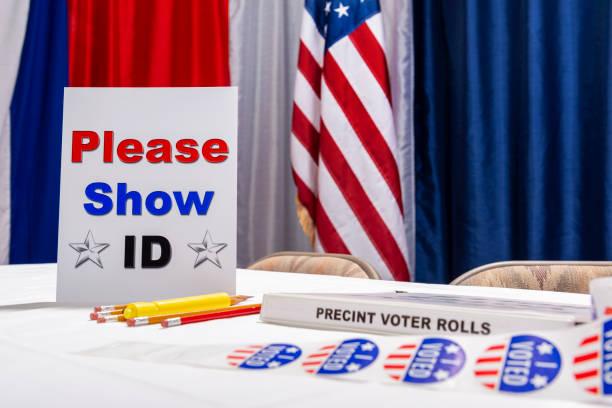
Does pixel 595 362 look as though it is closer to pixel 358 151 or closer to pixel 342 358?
pixel 342 358

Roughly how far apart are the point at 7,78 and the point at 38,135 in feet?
0.96

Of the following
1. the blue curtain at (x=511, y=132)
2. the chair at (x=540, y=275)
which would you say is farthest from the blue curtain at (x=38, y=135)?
the chair at (x=540, y=275)

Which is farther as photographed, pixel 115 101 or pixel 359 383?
pixel 115 101

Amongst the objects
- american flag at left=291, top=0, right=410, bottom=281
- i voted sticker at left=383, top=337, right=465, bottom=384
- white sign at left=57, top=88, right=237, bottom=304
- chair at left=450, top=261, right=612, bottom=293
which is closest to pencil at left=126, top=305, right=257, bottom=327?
white sign at left=57, top=88, right=237, bottom=304

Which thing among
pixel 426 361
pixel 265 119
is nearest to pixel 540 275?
pixel 426 361

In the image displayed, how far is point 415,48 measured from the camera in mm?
2348

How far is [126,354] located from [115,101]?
16.5 inches

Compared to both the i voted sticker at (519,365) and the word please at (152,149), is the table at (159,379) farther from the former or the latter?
the word please at (152,149)

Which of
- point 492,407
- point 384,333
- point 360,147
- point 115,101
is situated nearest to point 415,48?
point 360,147

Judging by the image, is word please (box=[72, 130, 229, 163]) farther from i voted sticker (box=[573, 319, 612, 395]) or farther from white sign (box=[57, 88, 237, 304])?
i voted sticker (box=[573, 319, 612, 395])

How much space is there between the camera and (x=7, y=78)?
2.47 m

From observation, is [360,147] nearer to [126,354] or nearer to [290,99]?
[290,99]

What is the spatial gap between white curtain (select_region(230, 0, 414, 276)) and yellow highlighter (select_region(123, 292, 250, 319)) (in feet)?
6.54

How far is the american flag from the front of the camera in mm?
2121
